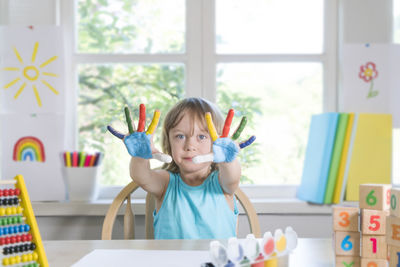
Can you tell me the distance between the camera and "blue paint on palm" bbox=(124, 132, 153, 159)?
1080 millimetres

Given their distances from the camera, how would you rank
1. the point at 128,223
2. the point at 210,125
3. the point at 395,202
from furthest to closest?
the point at 128,223
the point at 210,125
the point at 395,202

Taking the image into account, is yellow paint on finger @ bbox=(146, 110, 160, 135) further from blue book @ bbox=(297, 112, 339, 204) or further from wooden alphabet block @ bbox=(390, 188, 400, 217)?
blue book @ bbox=(297, 112, 339, 204)

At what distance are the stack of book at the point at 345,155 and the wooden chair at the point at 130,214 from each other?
42 centimetres

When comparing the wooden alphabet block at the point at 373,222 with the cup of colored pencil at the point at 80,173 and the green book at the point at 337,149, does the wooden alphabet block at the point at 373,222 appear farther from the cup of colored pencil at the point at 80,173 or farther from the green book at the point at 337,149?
the cup of colored pencil at the point at 80,173

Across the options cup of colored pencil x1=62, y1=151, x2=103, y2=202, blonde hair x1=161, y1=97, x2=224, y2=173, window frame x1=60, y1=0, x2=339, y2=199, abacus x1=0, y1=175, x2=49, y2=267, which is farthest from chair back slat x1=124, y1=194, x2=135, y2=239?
abacus x1=0, y1=175, x2=49, y2=267

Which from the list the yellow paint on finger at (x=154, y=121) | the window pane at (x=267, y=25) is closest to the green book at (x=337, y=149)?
the window pane at (x=267, y=25)

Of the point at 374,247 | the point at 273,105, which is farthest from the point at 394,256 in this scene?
the point at 273,105

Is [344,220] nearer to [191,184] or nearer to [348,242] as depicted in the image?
[348,242]

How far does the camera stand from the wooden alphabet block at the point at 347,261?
2.68ft

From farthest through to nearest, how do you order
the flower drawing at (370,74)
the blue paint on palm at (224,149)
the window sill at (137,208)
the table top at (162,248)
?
1. the flower drawing at (370,74)
2. the window sill at (137,208)
3. the blue paint on palm at (224,149)
4. the table top at (162,248)

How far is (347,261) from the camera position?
821mm

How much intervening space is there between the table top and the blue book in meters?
0.57

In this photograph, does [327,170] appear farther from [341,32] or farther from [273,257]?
[273,257]

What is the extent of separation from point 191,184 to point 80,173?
495mm
